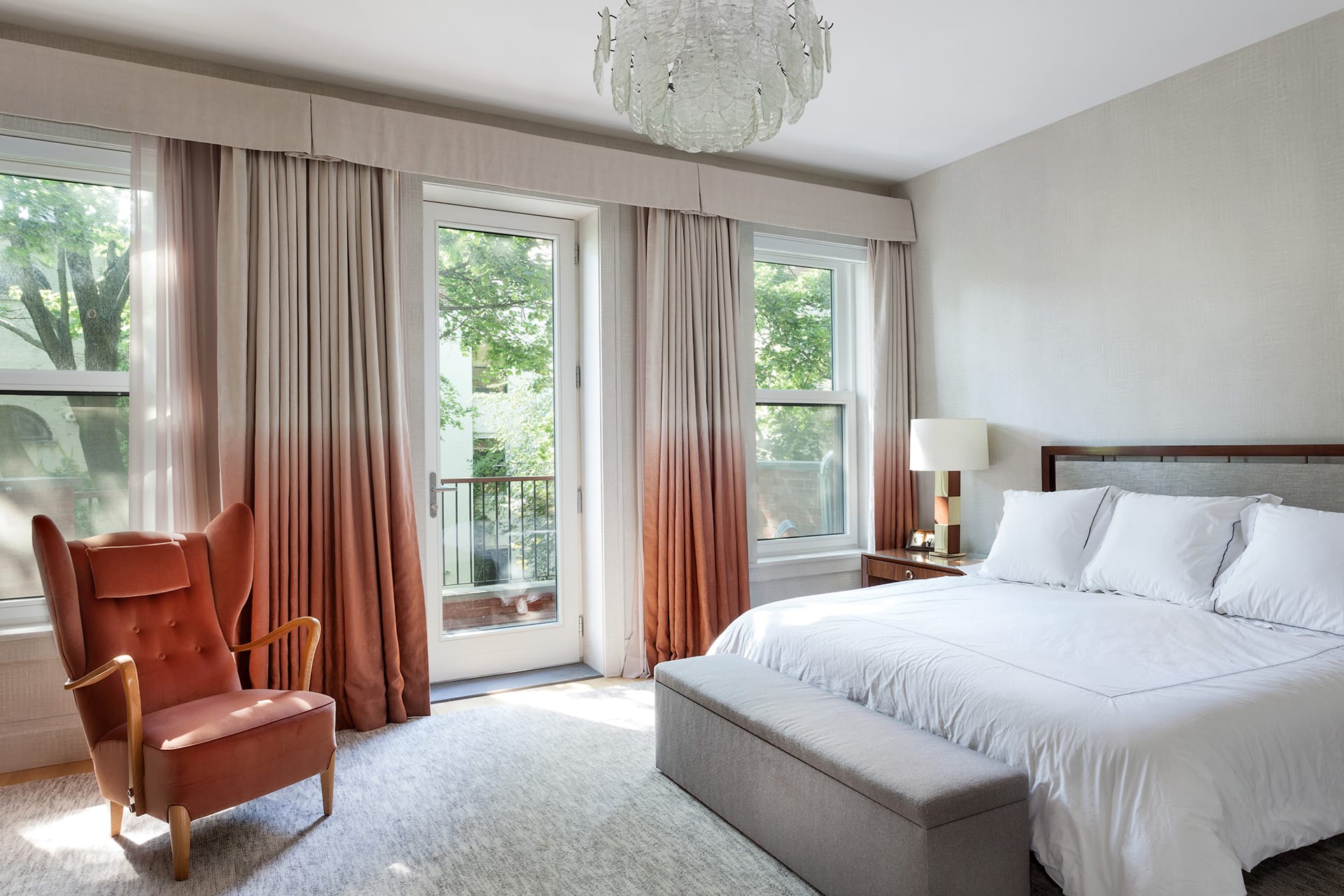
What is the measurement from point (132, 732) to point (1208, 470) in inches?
153

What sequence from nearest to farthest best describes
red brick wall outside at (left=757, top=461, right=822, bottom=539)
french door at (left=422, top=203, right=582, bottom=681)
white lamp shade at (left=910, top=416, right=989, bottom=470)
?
french door at (left=422, top=203, right=582, bottom=681)
white lamp shade at (left=910, top=416, right=989, bottom=470)
red brick wall outside at (left=757, top=461, right=822, bottom=539)

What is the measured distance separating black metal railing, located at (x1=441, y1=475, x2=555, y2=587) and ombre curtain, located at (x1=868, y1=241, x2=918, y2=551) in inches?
74.2

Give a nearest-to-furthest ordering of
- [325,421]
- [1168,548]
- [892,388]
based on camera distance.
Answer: [1168,548], [325,421], [892,388]

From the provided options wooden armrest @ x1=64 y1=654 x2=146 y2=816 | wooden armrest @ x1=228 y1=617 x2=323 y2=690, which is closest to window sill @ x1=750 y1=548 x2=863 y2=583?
wooden armrest @ x1=228 y1=617 x2=323 y2=690

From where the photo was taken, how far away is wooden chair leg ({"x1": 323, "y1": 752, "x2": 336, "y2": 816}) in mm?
2629

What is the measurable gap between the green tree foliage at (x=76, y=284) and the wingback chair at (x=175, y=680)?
0.69 meters

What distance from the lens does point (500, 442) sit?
4156 millimetres

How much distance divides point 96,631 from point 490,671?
6.07ft

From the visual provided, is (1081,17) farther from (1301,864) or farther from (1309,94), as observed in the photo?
(1301,864)

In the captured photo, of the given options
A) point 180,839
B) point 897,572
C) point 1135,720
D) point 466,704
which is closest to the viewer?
point 1135,720

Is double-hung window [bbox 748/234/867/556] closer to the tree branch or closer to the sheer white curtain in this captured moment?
the sheer white curtain

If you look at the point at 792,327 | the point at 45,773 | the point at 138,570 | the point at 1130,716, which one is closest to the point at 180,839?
the point at 138,570

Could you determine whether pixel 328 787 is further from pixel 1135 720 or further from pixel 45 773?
pixel 1135 720

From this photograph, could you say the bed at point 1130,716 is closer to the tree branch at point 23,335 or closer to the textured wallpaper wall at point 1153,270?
the textured wallpaper wall at point 1153,270
